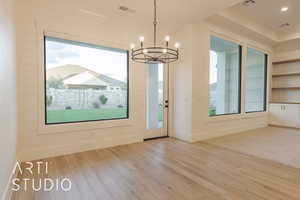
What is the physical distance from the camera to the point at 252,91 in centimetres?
653

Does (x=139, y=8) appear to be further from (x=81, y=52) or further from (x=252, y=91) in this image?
(x=252, y=91)

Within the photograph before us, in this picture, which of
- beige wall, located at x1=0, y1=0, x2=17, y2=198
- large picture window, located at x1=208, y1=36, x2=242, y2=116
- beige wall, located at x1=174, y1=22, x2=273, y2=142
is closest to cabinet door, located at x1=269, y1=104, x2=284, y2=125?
large picture window, located at x1=208, y1=36, x2=242, y2=116

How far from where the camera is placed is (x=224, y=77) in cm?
578

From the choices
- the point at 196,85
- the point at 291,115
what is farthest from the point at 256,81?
the point at 196,85

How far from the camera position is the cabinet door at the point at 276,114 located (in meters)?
6.60

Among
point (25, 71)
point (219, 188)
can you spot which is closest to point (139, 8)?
point (25, 71)

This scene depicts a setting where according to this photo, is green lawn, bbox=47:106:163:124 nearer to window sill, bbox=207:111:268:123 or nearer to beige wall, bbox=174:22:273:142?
beige wall, bbox=174:22:273:142

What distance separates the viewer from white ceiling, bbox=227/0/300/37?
418 centimetres

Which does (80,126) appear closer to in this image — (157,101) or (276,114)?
(157,101)

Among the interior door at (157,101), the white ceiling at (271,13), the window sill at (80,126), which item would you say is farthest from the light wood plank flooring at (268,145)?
the white ceiling at (271,13)

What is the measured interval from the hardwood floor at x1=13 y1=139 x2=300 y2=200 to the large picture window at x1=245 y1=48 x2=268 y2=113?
352 cm

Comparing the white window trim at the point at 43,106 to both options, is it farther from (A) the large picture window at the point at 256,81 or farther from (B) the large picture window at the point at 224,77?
(A) the large picture window at the point at 256,81

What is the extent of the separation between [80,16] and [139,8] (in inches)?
51.4

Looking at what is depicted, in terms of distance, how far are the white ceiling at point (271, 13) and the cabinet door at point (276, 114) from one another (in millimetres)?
2895
